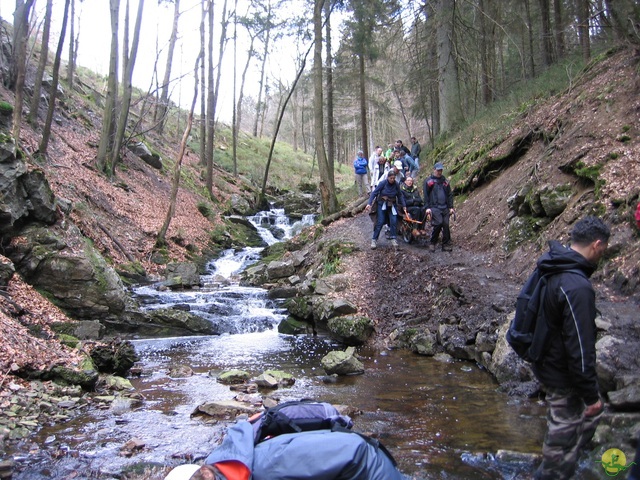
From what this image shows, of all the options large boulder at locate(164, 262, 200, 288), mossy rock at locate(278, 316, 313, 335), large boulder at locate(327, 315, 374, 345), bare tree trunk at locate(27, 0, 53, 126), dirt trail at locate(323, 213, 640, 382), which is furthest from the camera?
bare tree trunk at locate(27, 0, 53, 126)

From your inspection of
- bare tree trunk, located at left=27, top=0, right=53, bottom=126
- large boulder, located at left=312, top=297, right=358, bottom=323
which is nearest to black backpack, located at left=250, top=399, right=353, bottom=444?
large boulder, located at left=312, top=297, right=358, bottom=323

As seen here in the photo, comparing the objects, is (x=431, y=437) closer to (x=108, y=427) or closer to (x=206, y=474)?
(x=206, y=474)

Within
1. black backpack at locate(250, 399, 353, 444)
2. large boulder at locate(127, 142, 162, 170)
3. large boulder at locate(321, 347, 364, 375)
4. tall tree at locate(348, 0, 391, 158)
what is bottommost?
large boulder at locate(321, 347, 364, 375)

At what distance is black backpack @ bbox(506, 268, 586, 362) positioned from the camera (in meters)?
3.12

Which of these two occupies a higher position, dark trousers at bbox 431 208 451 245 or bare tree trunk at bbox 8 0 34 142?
bare tree trunk at bbox 8 0 34 142

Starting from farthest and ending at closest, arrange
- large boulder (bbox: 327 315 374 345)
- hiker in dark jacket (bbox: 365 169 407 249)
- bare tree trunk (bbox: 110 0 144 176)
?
1. bare tree trunk (bbox: 110 0 144 176)
2. hiker in dark jacket (bbox: 365 169 407 249)
3. large boulder (bbox: 327 315 374 345)

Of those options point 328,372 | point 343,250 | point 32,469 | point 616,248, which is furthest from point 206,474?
point 343,250

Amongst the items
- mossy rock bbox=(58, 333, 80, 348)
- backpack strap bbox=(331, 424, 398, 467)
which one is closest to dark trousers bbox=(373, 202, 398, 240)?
mossy rock bbox=(58, 333, 80, 348)

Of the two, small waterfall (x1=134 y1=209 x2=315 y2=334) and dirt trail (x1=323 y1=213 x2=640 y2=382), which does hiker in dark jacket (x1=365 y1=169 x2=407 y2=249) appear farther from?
small waterfall (x1=134 y1=209 x2=315 y2=334)

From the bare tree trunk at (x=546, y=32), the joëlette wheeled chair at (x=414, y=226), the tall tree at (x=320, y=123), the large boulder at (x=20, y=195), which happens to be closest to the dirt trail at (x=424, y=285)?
the joëlette wheeled chair at (x=414, y=226)

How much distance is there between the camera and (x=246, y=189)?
98.7ft

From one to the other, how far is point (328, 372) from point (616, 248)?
479cm

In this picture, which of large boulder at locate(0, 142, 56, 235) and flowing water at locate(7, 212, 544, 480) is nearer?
flowing water at locate(7, 212, 544, 480)

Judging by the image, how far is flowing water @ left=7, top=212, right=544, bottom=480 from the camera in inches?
177
